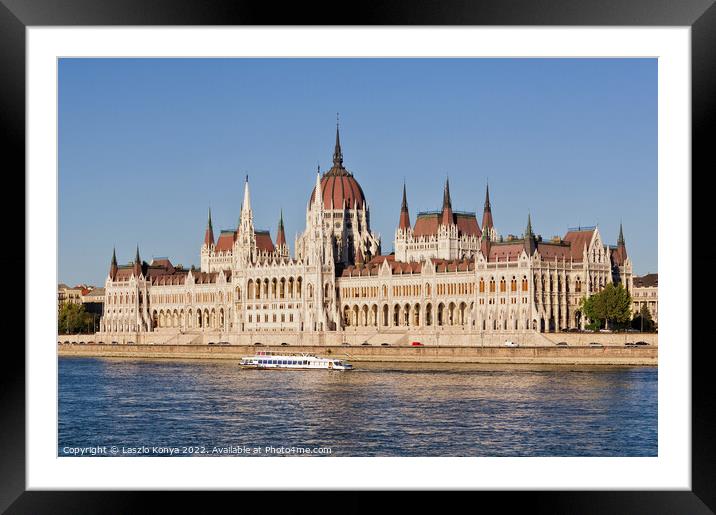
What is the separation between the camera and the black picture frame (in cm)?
955

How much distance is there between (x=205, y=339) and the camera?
193 feet

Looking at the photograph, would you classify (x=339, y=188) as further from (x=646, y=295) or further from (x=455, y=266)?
(x=646, y=295)

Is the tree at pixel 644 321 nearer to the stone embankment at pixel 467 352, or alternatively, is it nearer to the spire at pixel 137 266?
the stone embankment at pixel 467 352

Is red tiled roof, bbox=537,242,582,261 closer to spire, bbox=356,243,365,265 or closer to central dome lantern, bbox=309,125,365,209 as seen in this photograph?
spire, bbox=356,243,365,265

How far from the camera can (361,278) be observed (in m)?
58.8

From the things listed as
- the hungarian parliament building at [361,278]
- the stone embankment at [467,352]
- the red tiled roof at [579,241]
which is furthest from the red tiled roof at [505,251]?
the stone embankment at [467,352]

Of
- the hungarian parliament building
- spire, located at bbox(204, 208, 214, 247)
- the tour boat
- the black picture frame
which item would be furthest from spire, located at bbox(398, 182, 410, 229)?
the black picture frame

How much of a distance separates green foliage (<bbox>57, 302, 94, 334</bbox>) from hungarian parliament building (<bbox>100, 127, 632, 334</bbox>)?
2014 millimetres

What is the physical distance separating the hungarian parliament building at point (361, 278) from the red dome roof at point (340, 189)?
5cm
